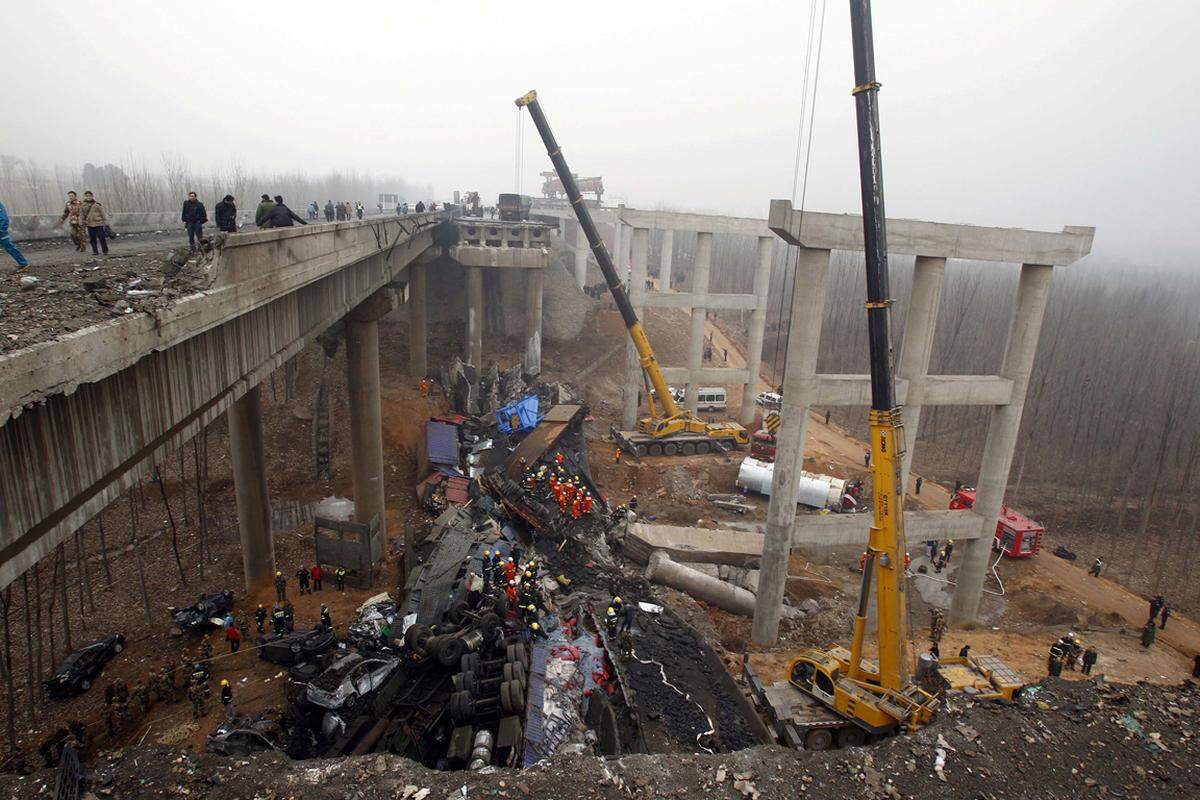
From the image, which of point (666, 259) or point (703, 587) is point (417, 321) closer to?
point (666, 259)

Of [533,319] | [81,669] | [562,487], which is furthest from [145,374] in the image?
[533,319]

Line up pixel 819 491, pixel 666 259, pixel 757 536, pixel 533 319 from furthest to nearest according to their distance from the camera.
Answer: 1. pixel 666 259
2. pixel 533 319
3. pixel 819 491
4. pixel 757 536

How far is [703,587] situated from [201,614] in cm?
1335

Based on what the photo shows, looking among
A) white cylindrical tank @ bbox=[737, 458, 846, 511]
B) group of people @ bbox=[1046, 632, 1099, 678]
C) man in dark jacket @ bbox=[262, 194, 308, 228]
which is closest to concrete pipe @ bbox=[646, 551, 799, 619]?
group of people @ bbox=[1046, 632, 1099, 678]

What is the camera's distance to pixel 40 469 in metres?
4.98

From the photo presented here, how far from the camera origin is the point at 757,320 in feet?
113

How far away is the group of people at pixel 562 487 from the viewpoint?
21172mm

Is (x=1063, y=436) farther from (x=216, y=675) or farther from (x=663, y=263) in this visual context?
(x=216, y=675)

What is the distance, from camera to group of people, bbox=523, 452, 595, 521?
69.5 ft

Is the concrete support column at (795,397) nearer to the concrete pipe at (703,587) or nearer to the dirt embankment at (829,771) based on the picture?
the concrete pipe at (703,587)

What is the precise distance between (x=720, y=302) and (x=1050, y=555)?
17896 millimetres

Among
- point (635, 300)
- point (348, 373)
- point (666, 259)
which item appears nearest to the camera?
point (348, 373)

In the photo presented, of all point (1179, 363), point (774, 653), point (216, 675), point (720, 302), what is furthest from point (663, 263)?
point (1179, 363)

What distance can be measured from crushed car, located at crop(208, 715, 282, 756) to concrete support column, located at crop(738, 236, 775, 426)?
27.6m
